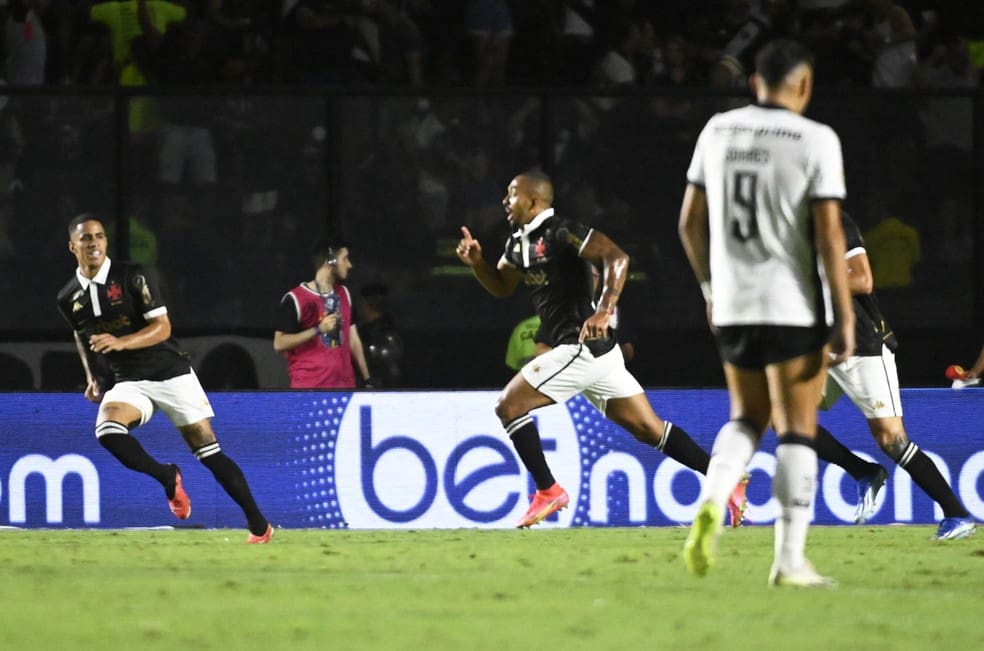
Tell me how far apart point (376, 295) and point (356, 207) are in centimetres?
73

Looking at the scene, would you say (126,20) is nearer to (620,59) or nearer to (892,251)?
(620,59)

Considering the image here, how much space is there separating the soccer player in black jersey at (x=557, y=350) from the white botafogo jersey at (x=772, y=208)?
157 inches

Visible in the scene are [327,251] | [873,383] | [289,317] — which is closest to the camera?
[873,383]

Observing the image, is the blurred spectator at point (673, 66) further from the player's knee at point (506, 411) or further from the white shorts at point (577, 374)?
the player's knee at point (506, 411)

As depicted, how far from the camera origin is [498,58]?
15977mm

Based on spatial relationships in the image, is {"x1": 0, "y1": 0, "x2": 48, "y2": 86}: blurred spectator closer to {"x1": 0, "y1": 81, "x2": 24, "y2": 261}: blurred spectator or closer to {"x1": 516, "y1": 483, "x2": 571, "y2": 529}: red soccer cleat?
{"x1": 0, "y1": 81, "x2": 24, "y2": 261}: blurred spectator

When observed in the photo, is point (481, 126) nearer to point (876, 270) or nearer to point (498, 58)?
point (498, 58)

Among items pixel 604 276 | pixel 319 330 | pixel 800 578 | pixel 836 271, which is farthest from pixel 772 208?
pixel 319 330

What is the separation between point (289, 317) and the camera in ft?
46.7

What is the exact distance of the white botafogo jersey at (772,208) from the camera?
285 inches

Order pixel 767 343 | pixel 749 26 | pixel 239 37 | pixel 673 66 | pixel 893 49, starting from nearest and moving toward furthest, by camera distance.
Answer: pixel 767 343 < pixel 239 37 < pixel 673 66 < pixel 893 49 < pixel 749 26

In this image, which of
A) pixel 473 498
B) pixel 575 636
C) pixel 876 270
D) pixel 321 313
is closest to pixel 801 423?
pixel 575 636

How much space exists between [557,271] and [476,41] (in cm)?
494

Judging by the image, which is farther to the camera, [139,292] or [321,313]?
[321,313]
